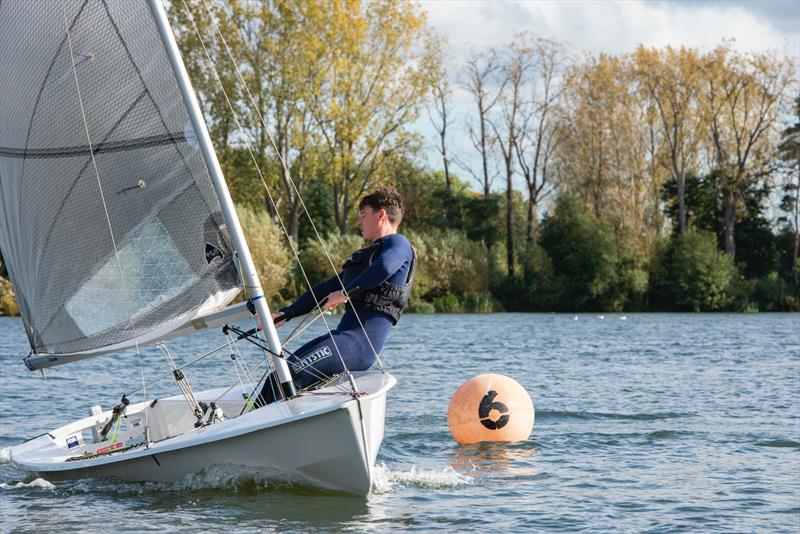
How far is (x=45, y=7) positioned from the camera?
27.9ft

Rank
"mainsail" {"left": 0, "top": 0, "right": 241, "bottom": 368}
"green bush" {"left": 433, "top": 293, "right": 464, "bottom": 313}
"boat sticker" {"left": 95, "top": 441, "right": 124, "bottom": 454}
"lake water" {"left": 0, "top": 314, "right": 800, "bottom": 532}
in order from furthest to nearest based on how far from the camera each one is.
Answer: "green bush" {"left": 433, "top": 293, "right": 464, "bottom": 313} < "boat sticker" {"left": 95, "top": 441, "right": 124, "bottom": 454} < "mainsail" {"left": 0, "top": 0, "right": 241, "bottom": 368} < "lake water" {"left": 0, "top": 314, "right": 800, "bottom": 532}

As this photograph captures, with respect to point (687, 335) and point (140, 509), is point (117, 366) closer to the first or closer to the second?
point (140, 509)

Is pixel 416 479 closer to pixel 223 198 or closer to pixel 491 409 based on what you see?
pixel 491 409

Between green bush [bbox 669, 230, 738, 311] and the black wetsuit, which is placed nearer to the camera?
→ the black wetsuit

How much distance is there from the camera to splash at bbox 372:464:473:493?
9.07m

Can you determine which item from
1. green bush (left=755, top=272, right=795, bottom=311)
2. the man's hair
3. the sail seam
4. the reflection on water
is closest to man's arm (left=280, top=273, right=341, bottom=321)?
the man's hair

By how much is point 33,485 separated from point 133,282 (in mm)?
1951

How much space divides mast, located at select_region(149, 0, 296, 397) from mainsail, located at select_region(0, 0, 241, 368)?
0.34ft

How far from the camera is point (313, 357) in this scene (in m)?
8.51

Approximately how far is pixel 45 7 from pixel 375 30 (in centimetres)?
3605

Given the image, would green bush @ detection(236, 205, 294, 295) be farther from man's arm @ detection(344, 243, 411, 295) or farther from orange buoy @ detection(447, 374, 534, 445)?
man's arm @ detection(344, 243, 411, 295)

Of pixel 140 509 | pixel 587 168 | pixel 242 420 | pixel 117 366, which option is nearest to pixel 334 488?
pixel 242 420

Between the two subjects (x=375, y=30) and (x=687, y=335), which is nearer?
(x=687, y=335)

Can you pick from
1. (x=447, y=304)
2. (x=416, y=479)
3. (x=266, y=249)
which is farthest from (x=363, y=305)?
(x=447, y=304)
